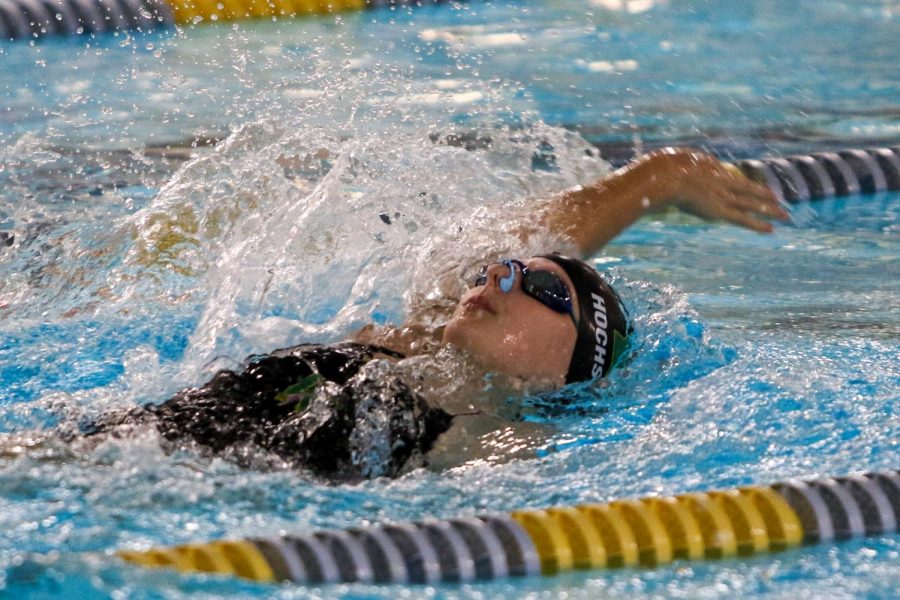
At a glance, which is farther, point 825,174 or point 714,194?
point 825,174

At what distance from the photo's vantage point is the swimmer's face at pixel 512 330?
2582 mm

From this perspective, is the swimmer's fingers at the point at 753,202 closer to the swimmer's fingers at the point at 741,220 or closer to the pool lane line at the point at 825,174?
the swimmer's fingers at the point at 741,220

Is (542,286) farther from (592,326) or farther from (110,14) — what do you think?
(110,14)

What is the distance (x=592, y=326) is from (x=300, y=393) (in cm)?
68

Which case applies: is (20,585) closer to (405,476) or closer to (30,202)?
(405,476)

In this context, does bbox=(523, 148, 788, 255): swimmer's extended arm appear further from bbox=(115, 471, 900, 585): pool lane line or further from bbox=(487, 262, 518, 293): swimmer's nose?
bbox=(115, 471, 900, 585): pool lane line

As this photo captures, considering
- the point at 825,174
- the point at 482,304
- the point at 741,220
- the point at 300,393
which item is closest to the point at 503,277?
the point at 482,304

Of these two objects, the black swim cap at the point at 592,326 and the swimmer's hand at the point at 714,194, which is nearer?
the black swim cap at the point at 592,326

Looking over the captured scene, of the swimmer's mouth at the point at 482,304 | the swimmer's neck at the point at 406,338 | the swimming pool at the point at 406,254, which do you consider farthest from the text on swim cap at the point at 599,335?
the swimmer's neck at the point at 406,338

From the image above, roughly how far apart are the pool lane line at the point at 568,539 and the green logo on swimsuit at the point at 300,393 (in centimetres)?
52

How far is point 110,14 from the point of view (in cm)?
565

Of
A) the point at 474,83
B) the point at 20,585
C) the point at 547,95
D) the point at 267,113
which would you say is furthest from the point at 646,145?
the point at 20,585

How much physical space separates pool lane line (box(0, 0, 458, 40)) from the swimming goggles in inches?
145

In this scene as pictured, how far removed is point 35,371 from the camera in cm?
302
